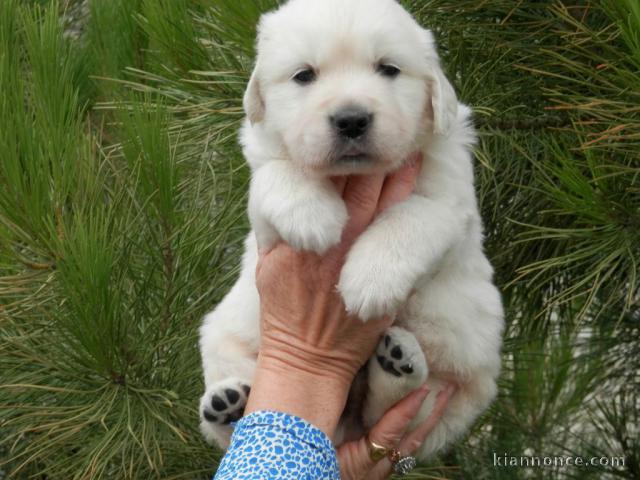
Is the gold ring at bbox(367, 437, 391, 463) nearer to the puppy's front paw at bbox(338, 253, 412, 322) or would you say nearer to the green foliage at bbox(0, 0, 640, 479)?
the puppy's front paw at bbox(338, 253, 412, 322)

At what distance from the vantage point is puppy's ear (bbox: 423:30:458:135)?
312 centimetres

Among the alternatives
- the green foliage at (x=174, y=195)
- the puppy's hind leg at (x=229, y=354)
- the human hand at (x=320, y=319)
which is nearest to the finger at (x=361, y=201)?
the human hand at (x=320, y=319)

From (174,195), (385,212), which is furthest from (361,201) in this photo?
(174,195)

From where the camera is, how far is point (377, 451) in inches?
126

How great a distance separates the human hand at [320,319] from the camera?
3109 mm

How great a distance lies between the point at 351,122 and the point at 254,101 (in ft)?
1.59

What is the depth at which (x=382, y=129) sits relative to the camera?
2906 millimetres

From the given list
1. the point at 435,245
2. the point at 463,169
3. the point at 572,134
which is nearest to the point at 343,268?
the point at 435,245

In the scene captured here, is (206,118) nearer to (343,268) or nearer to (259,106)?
(259,106)

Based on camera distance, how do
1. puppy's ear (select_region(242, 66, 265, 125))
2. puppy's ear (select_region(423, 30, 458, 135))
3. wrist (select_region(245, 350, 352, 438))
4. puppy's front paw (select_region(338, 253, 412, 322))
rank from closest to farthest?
puppy's front paw (select_region(338, 253, 412, 322)), wrist (select_region(245, 350, 352, 438)), puppy's ear (select_region(423, 30, 458, 135)), puppy's ear (select_region(242, 66, 265, 125))

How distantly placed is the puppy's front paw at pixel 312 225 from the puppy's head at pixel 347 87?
117 mm

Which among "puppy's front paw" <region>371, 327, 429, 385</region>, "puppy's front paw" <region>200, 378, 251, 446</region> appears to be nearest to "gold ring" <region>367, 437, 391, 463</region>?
"puppy's front paw" <region>371, 327, 429, 385</region>

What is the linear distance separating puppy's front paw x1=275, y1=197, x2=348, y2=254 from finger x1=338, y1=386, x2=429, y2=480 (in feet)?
1.85

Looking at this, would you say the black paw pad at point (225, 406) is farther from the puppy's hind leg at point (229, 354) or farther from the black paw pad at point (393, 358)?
the black paw pad at point (393, 358)
